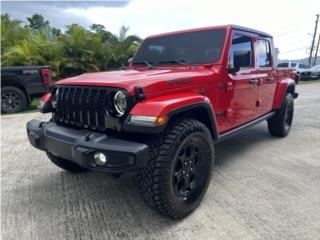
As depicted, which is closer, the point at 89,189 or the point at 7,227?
the point at 7,227

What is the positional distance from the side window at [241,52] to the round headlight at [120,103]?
5.44 ft

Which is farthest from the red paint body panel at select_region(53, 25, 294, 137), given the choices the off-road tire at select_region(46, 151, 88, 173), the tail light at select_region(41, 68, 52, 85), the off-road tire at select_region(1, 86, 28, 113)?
the off-road tire at select_region(1, 86, 28, 113)

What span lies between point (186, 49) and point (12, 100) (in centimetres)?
652

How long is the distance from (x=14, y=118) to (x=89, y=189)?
5.25 metres

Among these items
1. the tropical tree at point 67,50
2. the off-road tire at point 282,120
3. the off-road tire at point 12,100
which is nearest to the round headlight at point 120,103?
the off-road tire at point 282,120

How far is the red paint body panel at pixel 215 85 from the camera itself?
8.10ft

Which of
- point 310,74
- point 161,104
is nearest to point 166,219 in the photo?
point 161,104

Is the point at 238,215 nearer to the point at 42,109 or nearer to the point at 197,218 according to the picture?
the point at 197,218

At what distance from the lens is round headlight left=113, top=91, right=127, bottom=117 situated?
7.85 feet

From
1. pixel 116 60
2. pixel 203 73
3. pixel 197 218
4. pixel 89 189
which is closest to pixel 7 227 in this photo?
pixel 89 189

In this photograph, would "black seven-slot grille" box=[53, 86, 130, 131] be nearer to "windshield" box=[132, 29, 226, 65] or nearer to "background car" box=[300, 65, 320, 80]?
"windshield" box=[132, 29, 226, 65]

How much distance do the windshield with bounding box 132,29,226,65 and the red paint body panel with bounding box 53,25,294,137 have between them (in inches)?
4.0

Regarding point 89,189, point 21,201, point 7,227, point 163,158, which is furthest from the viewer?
point 89,189

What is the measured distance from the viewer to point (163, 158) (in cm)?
232
